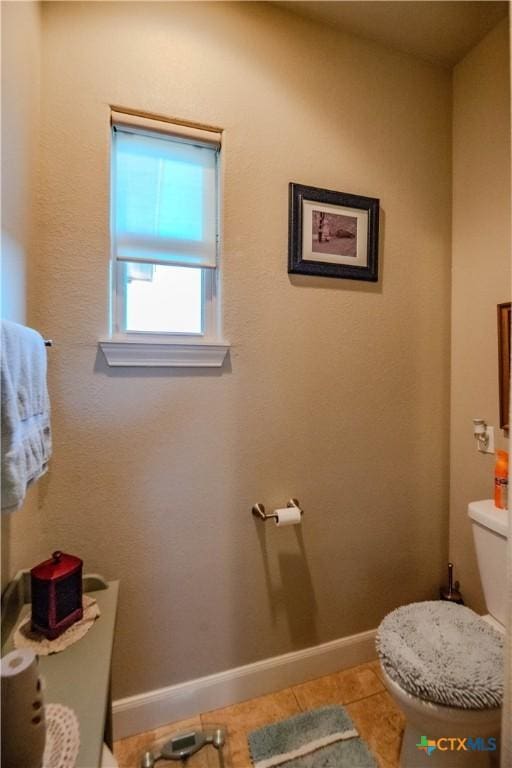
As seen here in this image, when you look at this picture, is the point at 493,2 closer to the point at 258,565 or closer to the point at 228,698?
the point at 258,565

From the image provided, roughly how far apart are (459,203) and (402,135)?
41 centimetres

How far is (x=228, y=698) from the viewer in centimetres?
134

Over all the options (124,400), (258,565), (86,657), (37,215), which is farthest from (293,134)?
(86,657)

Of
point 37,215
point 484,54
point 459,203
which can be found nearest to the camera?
point 37,215

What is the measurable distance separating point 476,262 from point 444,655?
1499 mm

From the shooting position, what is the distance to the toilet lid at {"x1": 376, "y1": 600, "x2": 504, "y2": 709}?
90 centimetres

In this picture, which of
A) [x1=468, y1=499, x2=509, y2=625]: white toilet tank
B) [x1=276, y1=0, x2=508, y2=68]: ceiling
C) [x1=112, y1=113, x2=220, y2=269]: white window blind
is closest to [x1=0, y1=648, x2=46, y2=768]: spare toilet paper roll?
[x1=112, y1=113, x2=220, y2=269]: white window blind

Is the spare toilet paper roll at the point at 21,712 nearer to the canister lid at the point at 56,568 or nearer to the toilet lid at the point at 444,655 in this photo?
the canister lid at the point at 56,568

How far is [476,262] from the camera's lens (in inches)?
60.2

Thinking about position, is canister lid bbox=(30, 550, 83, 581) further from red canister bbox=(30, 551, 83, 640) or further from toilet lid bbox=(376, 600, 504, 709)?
toilet lid bbox=(376, 600, 504, 709)

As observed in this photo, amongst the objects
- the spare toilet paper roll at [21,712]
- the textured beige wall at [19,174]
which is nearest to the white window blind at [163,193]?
the textured beige wall at [19,174]

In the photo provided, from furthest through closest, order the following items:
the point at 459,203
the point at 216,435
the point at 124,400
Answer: the point at 459,203 < the point at 216,435 < the point at 124,400

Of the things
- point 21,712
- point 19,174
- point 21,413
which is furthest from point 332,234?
point 21,712

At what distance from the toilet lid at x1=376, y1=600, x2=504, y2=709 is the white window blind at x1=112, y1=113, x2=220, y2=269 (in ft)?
4.69
